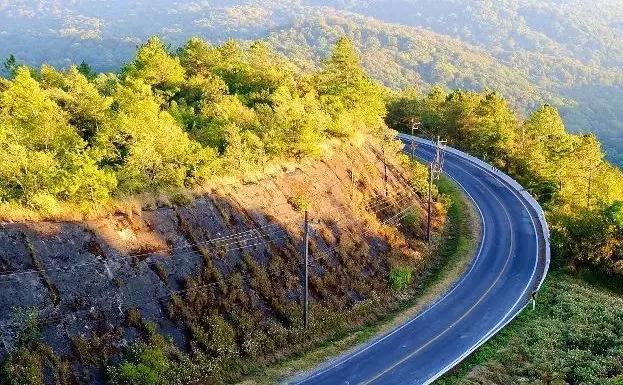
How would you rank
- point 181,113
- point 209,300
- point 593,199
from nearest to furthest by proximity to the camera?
1. point 209,300
2. point 181,113
3. point 593,199

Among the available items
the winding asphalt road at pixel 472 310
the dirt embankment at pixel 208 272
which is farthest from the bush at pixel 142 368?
the winding asphalt road at pixel 472 310

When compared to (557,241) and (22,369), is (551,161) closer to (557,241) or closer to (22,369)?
(557,241)

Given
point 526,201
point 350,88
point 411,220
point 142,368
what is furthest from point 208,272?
point 526,201

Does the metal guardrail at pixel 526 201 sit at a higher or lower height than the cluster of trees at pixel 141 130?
lower

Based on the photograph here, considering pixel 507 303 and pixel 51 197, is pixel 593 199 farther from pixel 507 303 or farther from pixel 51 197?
pixel 51 197

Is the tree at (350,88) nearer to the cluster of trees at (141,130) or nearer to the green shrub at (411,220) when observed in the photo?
the cluster of trees at (141,130)

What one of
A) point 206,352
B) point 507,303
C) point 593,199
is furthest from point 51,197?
point 593,199

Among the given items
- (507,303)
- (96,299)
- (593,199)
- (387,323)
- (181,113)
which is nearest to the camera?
(96,299)
